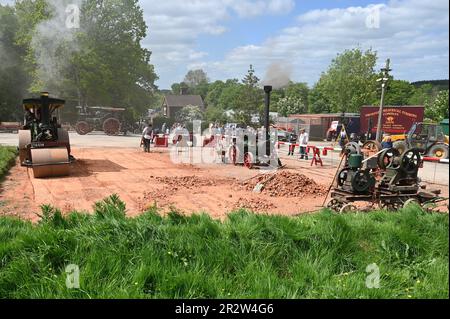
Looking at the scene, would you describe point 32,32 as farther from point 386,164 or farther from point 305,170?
point 386,164

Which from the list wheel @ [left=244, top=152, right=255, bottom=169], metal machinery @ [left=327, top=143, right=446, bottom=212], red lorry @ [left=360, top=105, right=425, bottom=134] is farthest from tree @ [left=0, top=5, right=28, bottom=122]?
metal machinery @ [left=327, top=143, right=446, bottom=212]

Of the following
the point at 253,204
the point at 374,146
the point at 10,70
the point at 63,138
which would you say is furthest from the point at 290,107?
the point at 253,204

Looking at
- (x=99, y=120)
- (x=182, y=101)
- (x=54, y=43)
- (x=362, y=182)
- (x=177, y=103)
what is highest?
(x=54, y=43)

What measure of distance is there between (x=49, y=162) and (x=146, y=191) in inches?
Answer: 128

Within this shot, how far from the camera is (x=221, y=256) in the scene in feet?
12.0

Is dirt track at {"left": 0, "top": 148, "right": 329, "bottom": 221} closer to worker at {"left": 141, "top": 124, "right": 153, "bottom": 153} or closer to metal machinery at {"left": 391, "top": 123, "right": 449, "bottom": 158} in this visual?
worker at {"left": 141, "top": 124, "right": 153, "bottom": 153}

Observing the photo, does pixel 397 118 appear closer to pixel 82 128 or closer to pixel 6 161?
pixel 82 128

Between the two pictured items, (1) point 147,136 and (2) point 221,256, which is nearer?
(2) point 221,256

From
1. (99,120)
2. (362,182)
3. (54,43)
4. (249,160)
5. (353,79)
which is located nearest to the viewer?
(362,182)

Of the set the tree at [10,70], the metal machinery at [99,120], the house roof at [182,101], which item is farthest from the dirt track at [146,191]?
the house roof at [182,101]

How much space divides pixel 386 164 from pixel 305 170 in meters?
6.08
